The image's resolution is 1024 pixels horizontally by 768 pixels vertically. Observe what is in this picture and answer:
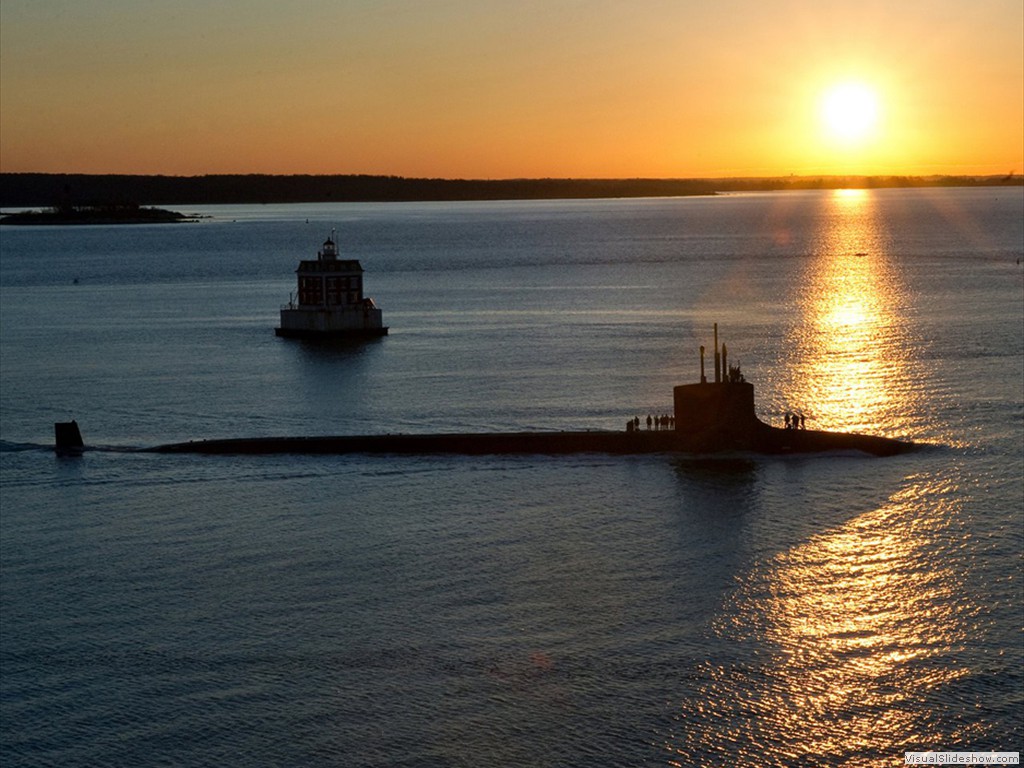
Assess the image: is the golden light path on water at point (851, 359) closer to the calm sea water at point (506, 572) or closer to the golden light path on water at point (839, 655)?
the calm sea water at point (506, 572)

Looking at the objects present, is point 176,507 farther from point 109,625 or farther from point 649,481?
point 649,481

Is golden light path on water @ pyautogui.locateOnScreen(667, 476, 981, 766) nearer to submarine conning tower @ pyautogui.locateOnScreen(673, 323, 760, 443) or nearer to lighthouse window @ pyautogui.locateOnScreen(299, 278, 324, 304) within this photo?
submarine conning tower @ pyautogui.locateOnScreen(673, 323, 760, 443)

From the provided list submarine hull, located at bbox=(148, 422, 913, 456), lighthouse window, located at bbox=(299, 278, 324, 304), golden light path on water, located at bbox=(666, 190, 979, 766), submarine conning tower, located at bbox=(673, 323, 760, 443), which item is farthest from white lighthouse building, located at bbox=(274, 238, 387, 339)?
golden light path on water, located at bbox=(666, 190, 979, 766)

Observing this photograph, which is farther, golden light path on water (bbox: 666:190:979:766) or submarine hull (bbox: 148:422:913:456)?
submarine hull (bbox: 148:422:913:456)

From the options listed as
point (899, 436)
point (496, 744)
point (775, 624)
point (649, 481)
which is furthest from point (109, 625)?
point (899, 436)

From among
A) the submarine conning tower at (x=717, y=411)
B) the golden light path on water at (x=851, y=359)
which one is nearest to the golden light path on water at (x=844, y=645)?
the submarine conning tower at (x=717, y=411)

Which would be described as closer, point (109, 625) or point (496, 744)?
point (496, 744)

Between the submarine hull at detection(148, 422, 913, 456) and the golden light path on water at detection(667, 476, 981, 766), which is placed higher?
the submarine hull at detection(148, 422, 913, 456)

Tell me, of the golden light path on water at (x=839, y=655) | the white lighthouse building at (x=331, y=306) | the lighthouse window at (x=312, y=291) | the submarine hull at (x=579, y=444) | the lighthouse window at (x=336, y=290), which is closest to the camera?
the golden light path on water at (x=839, y=655)
